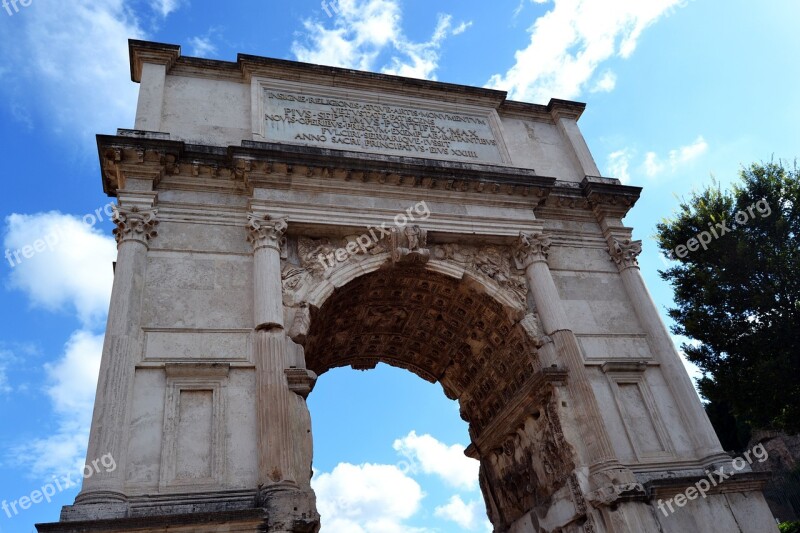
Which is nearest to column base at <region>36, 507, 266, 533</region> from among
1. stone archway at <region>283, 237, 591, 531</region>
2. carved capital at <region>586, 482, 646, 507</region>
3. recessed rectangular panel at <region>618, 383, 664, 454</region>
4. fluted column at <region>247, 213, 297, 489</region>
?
fluted column at <region>247, 213, 297, 489</region>

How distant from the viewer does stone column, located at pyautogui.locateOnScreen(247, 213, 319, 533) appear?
7887 mm

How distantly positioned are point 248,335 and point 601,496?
20.2ft

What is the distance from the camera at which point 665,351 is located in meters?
11.4

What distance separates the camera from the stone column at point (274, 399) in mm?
7887

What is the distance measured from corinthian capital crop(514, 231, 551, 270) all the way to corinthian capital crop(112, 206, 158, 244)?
6921 mm

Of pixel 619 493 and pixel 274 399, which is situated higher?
pixel 274 399

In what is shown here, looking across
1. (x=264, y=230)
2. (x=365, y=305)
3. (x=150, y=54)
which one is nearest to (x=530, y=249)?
(x=365, y=305)

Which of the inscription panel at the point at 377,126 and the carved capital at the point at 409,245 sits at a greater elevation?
the inscription panel at the point at 377,126

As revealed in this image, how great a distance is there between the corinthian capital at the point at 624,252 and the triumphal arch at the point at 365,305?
46mm

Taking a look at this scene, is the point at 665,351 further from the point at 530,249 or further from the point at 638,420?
the point at 530,249

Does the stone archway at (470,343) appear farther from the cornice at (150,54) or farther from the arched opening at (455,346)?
the cornice at (150,54)

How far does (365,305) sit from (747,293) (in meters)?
9.31

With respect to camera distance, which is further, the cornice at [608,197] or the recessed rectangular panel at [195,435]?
the cornice at [608,197]

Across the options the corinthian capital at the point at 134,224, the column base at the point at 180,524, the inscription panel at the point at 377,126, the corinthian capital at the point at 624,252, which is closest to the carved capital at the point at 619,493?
the corinthian capital at the point at 624,252
